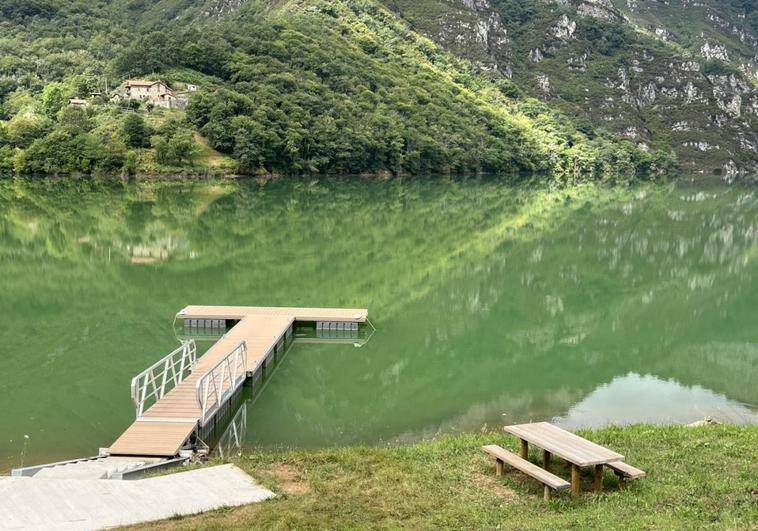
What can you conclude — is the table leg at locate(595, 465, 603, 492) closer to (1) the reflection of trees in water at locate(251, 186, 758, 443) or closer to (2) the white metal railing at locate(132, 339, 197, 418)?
(1) the reflection of trees in water at locate(251, 186, 758, 443)

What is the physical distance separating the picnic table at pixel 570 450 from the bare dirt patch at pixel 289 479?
330 centimetres

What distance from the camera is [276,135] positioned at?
99.7 m

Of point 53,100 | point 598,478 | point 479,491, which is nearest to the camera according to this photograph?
point 598,478

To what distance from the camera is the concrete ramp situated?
835 cm

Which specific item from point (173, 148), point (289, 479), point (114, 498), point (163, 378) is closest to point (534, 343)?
point (163, 378)

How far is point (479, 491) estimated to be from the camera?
9953mm

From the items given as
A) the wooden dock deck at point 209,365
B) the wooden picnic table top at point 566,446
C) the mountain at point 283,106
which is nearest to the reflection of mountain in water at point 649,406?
the wooden picnic table top at point 566,446

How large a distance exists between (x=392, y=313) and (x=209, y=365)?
10051mm

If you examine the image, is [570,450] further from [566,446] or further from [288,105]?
[288,105]

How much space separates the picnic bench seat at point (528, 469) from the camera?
9.40m

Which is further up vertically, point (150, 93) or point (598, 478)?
point (150, 93)

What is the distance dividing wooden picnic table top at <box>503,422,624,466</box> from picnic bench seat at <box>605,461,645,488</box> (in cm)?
16

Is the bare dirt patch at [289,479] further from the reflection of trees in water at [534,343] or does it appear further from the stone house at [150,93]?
the stone house at [150,93]

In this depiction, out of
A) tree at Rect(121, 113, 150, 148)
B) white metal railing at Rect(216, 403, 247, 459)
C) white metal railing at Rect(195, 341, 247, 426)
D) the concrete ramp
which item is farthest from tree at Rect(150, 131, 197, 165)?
the concrete ramp
